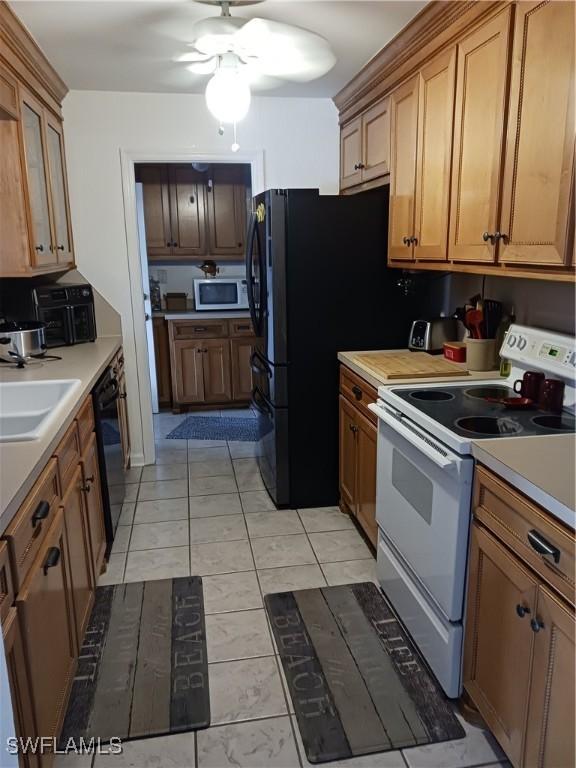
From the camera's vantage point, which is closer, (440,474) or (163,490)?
(440,474)

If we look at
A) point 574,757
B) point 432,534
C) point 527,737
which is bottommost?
point 527,737

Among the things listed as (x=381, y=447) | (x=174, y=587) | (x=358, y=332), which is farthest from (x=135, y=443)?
(x=381, y=447)

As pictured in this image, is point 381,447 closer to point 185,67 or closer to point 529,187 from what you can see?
point 529,187

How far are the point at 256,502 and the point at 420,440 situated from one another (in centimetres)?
166

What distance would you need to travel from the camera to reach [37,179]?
2.68 meters

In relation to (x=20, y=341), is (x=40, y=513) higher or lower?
lower

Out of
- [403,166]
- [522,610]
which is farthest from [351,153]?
[522,610]

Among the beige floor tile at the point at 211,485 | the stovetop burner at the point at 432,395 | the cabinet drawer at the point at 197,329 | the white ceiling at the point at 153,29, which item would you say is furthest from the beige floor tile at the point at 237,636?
the cabinet drawer at the point at 197,329

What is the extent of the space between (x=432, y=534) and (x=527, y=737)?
57cm

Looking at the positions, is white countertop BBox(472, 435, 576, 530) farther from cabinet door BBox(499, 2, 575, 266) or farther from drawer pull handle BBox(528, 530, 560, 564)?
cabinet door BBox(499, 2, 575, 266)

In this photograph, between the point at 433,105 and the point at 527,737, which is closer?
the point at 527,737

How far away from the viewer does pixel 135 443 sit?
3764mm

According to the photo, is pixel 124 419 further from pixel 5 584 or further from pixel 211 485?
pixel 5 584

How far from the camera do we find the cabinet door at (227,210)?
4941mm
